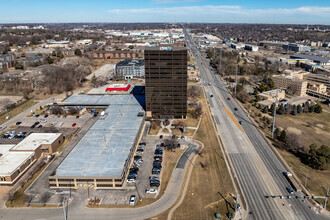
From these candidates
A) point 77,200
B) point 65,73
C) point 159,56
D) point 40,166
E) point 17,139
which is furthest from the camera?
point 65,73

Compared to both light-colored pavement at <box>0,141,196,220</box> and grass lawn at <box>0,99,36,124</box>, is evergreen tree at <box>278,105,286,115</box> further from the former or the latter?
grass lawn at <box>0,99,36,124</box>

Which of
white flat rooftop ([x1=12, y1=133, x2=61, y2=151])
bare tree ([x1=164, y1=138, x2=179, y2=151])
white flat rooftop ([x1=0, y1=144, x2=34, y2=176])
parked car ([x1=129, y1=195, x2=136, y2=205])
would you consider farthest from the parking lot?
parked car ([x1=129, y1=195, x2=136, y2=205])

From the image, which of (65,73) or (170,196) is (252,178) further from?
(65,73)

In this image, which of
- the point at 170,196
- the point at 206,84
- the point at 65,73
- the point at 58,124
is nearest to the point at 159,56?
the point at 58,124

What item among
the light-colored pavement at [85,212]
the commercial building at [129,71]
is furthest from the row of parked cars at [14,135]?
the commercial building at [129,71]

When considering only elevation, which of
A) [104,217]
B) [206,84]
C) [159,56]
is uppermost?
[159,56]

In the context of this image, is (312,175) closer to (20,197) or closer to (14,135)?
(20,197)

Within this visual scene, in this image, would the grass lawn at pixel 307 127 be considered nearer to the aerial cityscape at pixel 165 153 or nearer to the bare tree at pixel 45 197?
the aerial cityscape at pixel 165 153

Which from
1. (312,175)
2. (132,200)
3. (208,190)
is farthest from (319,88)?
(132,200)
